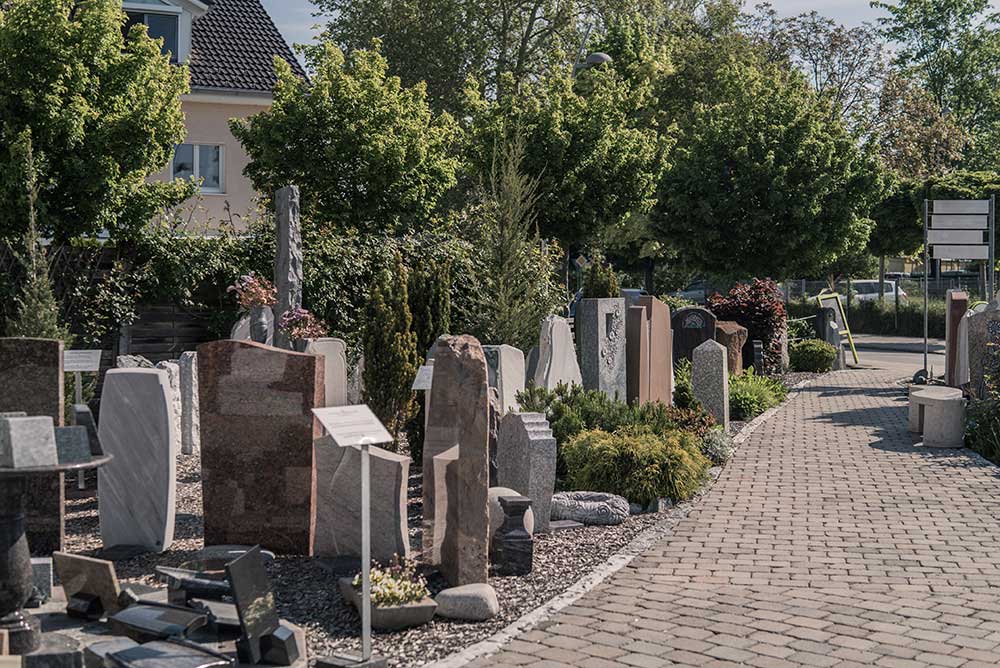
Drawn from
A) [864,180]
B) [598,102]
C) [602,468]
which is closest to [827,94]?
[864,180]

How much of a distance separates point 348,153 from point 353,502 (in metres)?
14.6

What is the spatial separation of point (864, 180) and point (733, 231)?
3.37 meters

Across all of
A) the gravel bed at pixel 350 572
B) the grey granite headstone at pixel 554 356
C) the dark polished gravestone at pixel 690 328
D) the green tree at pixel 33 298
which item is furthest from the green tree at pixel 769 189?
the gravel bed at pixel 350 572

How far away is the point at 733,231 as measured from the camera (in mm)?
28531

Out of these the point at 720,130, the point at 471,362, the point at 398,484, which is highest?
the point at 720,130

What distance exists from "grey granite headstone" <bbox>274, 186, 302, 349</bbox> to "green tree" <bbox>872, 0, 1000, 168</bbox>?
4797 cm

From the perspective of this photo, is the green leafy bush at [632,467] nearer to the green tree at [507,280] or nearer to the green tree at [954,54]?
the green tree at [507,280]

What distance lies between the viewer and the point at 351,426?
21.1 feet

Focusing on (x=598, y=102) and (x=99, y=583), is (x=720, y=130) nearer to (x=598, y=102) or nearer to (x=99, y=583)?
(x=598, y=102)

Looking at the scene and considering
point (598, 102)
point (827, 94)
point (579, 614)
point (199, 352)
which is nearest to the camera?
point (579, 614)

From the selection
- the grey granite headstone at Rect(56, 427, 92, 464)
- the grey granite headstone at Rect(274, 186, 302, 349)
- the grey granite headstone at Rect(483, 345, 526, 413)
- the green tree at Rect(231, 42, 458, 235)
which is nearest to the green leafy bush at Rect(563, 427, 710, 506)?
the grey granite headstone at Rect(483, 345, 526, 413)

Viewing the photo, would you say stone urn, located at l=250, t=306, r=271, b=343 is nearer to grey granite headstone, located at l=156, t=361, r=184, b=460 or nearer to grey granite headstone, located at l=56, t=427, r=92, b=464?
grey granite headstone, located at l=156, t=361, r=184, b=460

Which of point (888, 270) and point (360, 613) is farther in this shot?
point (888, 270)

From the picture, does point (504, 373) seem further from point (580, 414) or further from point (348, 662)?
point (348, 662)
